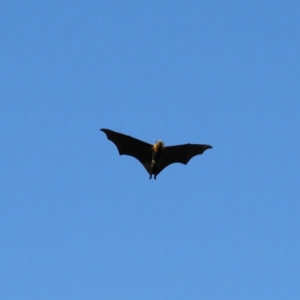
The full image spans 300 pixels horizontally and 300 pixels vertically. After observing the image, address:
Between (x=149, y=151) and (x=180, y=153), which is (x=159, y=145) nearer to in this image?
(x=149, y=151)

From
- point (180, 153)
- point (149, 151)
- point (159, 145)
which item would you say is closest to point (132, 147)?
point (149, 151)

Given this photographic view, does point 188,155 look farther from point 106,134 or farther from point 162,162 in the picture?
point 106,134

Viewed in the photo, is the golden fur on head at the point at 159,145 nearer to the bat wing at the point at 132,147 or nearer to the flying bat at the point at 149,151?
the flying bat at the point at 149,151

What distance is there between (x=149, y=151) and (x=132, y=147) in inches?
42.7

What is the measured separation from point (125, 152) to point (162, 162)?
214 centimetres

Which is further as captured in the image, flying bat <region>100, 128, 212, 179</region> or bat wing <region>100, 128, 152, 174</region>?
bat wing <region>100, 128, 152, 174</region>

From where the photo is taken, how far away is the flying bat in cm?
3155

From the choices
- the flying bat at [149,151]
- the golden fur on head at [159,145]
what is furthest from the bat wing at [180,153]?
the golden fur on head at [159,145]

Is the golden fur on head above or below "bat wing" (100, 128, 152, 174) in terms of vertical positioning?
below

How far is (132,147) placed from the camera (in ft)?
106

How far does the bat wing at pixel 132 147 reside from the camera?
31.8 m

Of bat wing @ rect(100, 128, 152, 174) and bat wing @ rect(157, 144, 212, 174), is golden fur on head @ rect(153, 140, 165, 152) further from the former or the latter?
bat wing @ rect(157, 144, 212, 174)

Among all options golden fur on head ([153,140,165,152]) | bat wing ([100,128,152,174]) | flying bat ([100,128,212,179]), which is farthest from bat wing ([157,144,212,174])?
golden fur on head ([153,140,165,152])

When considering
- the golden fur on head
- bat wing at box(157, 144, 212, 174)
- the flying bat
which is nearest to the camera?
the golden fur on head
